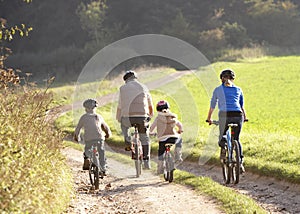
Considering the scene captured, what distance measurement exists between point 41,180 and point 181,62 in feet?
222

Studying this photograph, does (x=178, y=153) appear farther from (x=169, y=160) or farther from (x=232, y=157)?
(x=232, y=157)

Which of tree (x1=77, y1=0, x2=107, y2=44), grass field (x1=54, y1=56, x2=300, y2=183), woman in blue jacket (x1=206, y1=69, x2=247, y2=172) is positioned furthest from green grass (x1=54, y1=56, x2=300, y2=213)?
tree (x1=77, y1=0, x2=107, y2=44)

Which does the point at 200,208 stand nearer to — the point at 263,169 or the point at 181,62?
the point at 263,169

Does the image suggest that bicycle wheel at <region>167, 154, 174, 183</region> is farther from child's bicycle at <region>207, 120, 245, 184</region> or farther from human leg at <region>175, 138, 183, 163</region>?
child's bicycle at <region>207, 120, 245, 184</region>

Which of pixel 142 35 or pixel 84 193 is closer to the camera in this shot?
pixel 84 193

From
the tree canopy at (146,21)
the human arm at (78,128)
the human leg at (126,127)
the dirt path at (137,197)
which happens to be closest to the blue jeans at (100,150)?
the human arm at (78,128)

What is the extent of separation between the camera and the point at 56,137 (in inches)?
505

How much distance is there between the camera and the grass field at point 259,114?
15.5m

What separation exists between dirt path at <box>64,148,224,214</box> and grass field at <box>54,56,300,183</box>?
8.68 ft

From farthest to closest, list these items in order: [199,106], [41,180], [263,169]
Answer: [199,106] → [263,169] → [41,180]

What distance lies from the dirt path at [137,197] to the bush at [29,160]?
0.78 metres

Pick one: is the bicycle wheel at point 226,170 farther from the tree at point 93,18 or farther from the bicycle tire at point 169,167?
the tree at point 93,18

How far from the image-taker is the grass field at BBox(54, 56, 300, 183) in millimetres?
15547

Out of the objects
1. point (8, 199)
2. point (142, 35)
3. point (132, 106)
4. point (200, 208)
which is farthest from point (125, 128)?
point (142, 35)
